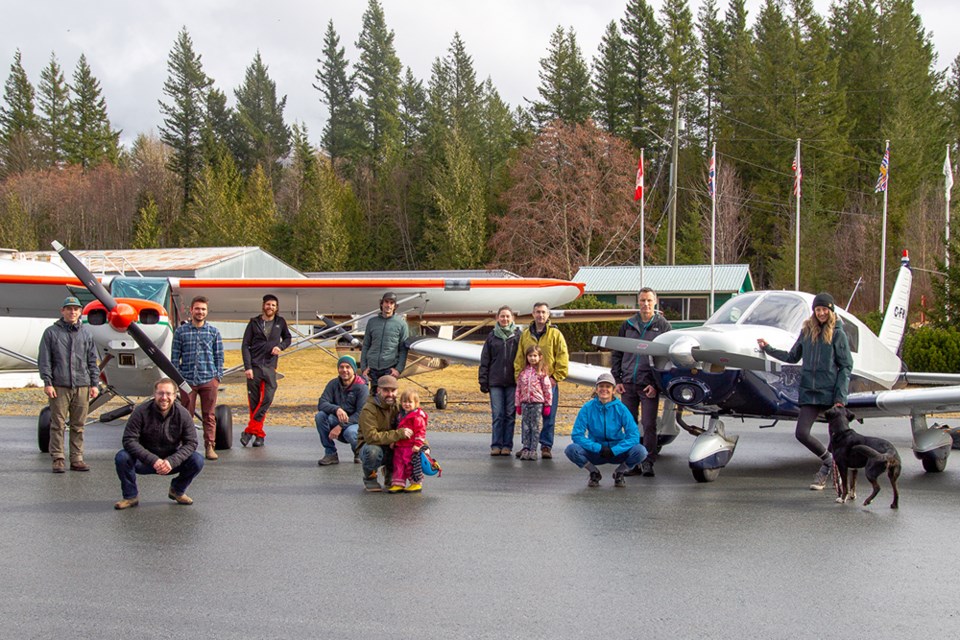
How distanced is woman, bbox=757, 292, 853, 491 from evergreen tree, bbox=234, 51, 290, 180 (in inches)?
2772

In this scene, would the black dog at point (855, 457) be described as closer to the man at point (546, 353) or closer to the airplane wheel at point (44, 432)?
the man at point (546, 353)

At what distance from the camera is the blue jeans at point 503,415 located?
10203 mm

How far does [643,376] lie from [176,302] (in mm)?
7469

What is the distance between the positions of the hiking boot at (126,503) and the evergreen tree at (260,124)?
70.3m

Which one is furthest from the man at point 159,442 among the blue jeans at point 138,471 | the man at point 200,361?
the man at point 200,361

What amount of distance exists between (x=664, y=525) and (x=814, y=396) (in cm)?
230

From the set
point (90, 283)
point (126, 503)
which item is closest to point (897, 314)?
point (126, 503)

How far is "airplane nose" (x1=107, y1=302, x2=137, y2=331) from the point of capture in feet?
32.3

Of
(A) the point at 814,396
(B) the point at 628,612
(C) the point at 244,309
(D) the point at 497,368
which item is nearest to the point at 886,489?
(A) the point at 814,396

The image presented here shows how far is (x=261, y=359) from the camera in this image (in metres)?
11.1

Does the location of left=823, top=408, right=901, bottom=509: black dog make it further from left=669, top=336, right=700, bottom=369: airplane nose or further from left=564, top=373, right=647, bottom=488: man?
left=564, top=373, right=647, bottom=488: man

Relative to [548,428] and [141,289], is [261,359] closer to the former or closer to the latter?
[141,289]

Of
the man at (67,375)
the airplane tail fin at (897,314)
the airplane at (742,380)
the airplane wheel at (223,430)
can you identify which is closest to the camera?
the airplane at (742,380)

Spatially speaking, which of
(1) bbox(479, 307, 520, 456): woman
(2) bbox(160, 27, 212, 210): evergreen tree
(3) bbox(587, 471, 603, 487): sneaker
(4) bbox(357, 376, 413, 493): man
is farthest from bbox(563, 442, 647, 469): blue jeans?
(2) bbox(160, 27, 212, 210): evergreen tree
